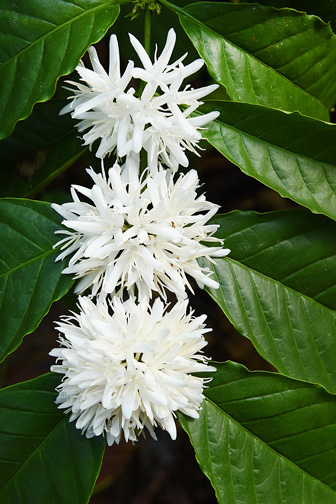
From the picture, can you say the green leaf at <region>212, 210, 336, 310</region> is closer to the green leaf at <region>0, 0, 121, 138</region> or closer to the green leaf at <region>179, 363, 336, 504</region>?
the green leaf at <region>179, 363, 336, 504</region>

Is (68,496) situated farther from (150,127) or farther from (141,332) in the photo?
(150,127)

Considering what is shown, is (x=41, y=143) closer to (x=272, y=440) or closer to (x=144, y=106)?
(x=144, y=106)

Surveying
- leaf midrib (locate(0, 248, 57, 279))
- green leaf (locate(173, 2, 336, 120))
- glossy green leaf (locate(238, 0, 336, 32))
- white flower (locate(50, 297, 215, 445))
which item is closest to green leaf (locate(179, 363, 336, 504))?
white flower (locate(50, 297, 215, 445))

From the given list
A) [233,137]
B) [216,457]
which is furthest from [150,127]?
[216,457]

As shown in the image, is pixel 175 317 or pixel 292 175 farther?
pixel 292 175

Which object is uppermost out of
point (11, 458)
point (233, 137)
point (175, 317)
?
point (233, 137)

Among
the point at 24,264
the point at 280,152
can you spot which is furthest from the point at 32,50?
the point at 280,152

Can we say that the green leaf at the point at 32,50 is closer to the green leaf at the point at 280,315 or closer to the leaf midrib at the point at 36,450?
the green leaf at the point at 280,315

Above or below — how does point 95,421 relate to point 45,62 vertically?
below

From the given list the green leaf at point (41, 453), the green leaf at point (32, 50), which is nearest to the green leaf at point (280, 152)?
the green leaf at point (32, 50)
